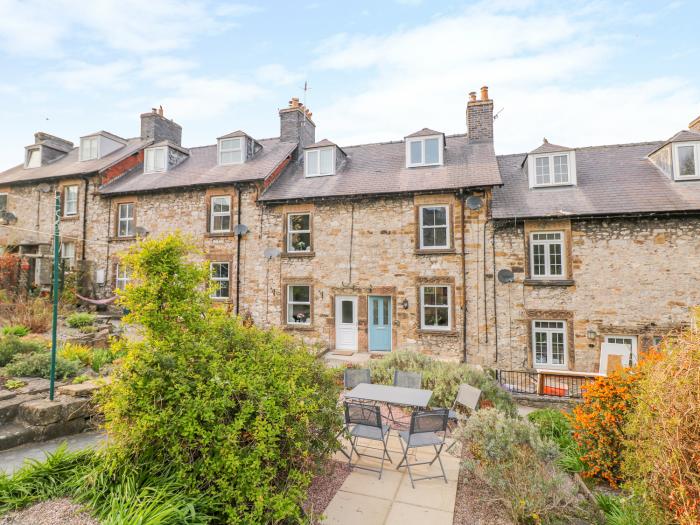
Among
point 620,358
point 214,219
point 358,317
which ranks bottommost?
point 620,358

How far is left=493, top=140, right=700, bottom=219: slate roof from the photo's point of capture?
12.5 meters

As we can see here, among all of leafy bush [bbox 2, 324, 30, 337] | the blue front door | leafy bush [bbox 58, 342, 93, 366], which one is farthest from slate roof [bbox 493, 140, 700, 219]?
leafy bush [bbox 2, 324, 30, 337]

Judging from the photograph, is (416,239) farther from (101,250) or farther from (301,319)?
(101,250)

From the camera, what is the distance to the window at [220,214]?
16.4 m

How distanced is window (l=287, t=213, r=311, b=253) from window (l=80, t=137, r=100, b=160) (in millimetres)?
12804

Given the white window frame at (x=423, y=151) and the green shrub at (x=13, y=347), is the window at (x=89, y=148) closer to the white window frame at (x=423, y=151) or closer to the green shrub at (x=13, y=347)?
the green shrub at (x=13, y=347)

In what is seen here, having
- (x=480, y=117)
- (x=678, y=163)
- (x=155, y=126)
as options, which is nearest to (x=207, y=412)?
(x=480, y=117)

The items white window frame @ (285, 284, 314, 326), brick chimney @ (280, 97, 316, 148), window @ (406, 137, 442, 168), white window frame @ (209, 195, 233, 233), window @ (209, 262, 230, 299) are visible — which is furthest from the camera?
brick chimney @ (280, 97, 316, 148)

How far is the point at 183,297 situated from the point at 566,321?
12637mm

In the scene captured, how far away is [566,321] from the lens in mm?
12828

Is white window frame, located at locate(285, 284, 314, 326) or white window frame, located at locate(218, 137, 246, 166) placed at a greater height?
white window frame, located at locate(218, 137, 246, 166)

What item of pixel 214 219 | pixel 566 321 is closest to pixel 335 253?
pixel 214 219

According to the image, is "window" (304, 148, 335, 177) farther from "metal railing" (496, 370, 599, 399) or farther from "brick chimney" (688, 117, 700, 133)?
"brick chimney" (688, 117, 700, 133)

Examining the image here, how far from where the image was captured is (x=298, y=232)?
15.5 m
